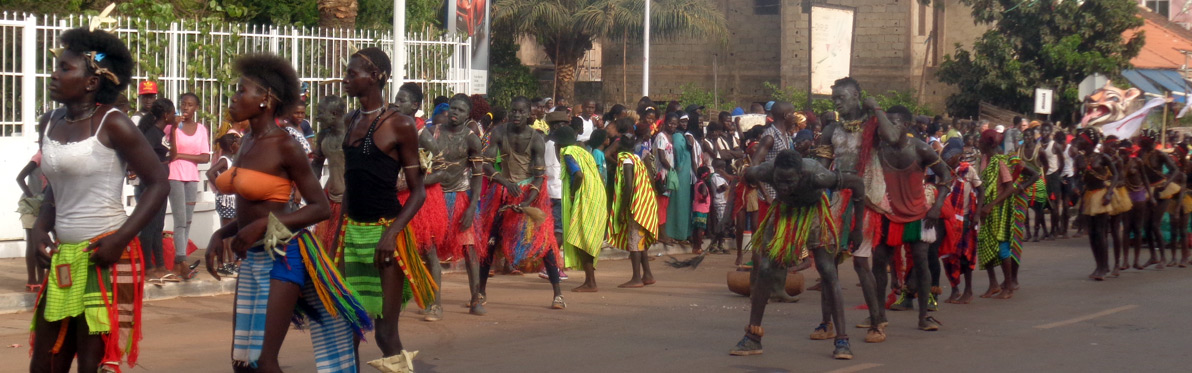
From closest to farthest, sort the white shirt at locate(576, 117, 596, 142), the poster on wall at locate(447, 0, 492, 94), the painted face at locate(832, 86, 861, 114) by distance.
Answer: the painted face at locate(832, 86, 861, 114) < the poster on wall at locate(447, 0, 492, 94) < the white shirt at locate(576, 117, 596, 142)

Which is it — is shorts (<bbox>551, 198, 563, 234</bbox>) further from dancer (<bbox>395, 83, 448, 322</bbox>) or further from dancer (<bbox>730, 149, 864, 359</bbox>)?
dancer (<bbox>730, 149, 864, 359</bbox>)

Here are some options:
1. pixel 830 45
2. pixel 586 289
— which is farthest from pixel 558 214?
pixel 830 45

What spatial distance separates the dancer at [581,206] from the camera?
10469 millimetres

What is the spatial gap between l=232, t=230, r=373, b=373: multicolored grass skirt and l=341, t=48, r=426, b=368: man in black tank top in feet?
1.26

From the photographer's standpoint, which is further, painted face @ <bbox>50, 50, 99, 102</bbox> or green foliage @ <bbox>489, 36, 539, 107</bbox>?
green foliage @ <bbox>489, 36, 539, 107</bbox>

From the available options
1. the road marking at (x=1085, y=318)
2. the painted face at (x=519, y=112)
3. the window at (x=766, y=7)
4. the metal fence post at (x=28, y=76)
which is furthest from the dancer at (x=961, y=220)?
the window at (x=766, y=7)

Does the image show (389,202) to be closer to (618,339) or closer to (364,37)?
(618,339)

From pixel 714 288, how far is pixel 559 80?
24759mm

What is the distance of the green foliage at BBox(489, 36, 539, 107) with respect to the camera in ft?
117

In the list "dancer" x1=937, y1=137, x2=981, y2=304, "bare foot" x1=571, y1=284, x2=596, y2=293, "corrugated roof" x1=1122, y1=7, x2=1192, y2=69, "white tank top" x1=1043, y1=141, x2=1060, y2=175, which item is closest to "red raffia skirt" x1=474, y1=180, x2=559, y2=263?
"bare foot" x1=571, y1=284, x2=596, y2=293

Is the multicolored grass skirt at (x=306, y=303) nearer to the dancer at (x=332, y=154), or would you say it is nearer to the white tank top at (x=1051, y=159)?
the dancer at (x=332, y=154)

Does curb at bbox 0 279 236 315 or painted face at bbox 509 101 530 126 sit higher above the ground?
painted face at bbox 509 101 530 126

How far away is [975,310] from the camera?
395 inches

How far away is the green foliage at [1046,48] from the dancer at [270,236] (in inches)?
1071
